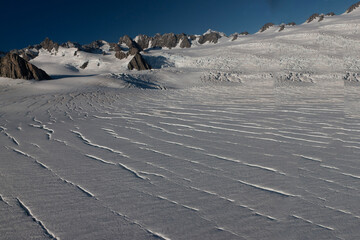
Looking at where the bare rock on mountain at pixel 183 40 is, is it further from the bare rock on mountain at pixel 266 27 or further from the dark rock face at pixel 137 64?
the dark rock face at pixel 137 64

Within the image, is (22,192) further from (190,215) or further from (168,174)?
(190,215)

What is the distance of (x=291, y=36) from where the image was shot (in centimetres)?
2988

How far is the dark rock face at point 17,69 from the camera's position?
54.5 ft

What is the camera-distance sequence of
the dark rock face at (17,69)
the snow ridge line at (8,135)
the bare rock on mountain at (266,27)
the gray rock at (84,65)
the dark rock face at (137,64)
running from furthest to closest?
1. the bare rock on mountain at (266,27)
2. the gray rock at (84,65)
3. the dark rock face at (137,64)
4. the dark rock face at (17,69)
5. the snow ridge line at (8,135)

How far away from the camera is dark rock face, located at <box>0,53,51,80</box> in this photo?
16625 mm

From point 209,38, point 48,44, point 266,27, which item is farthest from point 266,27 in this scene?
point 48,44

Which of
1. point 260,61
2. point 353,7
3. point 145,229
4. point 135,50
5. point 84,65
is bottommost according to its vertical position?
point 145,229

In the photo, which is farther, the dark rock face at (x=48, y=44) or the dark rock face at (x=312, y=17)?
the dark rock face at (x=48, y=44)

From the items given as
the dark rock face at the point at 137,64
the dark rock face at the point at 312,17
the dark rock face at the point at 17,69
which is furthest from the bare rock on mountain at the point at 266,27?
the dark rock face at the point at 17,69

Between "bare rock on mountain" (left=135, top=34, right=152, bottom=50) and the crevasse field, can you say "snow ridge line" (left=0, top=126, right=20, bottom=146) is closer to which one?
the crevasse field

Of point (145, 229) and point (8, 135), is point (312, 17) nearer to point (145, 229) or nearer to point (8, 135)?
point (8, 135)

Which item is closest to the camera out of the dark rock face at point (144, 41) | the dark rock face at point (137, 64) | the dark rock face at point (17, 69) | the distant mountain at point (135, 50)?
the dark rock face at point (17, 69)

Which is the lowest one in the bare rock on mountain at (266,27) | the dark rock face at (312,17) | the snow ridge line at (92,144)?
the snow ridge line at (92,144)

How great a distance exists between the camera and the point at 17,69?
1672 centimetres
